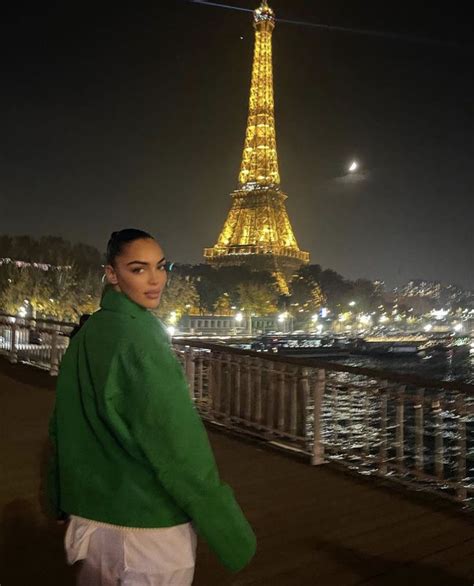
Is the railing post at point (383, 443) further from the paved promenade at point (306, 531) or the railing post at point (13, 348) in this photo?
the railing post at point (13, 348)

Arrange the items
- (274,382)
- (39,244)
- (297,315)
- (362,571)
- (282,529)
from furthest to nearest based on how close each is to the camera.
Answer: (297,315) < (39,244) < (274,382) < (282,529) < (362,571)

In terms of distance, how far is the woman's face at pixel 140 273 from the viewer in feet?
6.58

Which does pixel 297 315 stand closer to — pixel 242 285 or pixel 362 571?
pixel 242 285

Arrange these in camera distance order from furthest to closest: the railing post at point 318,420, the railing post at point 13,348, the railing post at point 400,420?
the railing post at point 13,348 → the railing post at point 318,420 → the railing post at point 400,420

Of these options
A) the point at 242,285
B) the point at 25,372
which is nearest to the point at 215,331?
the point at 242,285

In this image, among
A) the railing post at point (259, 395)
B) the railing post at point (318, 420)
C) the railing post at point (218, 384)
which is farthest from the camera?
the railing post at point (218, 384)

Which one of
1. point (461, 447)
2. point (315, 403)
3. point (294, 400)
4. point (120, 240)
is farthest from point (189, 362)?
point (120, 240)

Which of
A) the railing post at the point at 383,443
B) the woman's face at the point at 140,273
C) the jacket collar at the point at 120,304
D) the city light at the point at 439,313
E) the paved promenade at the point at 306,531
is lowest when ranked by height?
the paved promenade at the point at 306,531

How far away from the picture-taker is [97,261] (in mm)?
62219

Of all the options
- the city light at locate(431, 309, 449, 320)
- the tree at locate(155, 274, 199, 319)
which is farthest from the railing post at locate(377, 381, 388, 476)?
the city light at locate(431, 309, 449, 320)

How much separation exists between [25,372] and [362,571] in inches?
406

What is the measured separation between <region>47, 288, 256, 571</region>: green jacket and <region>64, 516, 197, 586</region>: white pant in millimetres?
45

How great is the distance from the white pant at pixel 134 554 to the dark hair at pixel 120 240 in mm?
859

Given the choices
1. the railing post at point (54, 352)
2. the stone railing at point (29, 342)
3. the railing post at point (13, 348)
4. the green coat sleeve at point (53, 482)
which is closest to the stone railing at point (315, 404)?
the green coat sleeve at point (53, 482)
